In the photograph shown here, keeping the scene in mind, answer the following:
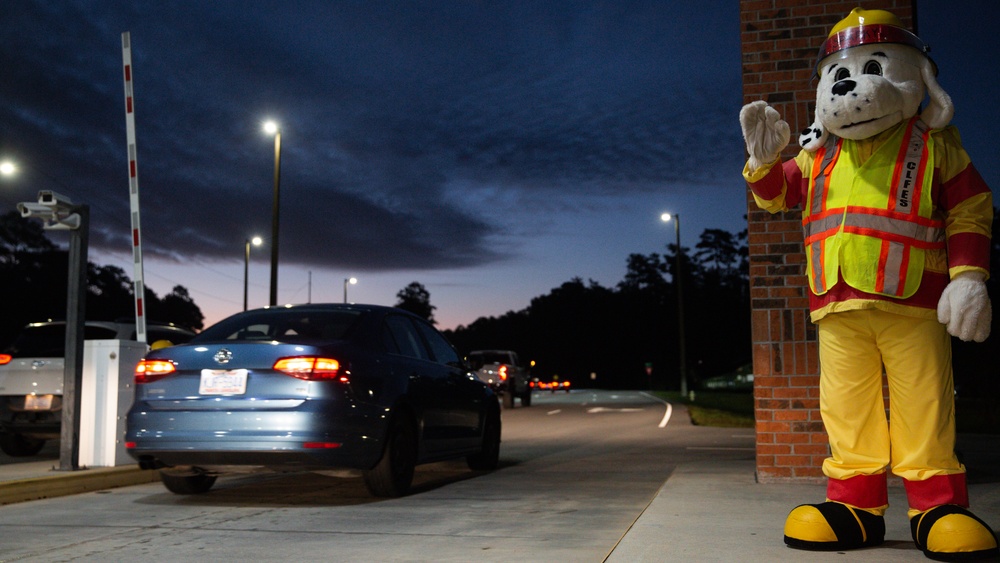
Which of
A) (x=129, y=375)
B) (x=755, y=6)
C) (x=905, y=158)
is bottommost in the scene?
(x=129, y=375)

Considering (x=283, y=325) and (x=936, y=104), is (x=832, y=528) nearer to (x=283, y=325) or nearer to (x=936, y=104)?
(x=936, y=104)

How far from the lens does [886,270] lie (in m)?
4.55

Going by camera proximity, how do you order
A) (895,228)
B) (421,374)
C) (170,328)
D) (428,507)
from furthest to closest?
1. (170,328)
2. (421,374)
3. (428,507)
4. (895,228)

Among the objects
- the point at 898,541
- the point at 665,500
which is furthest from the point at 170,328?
the point at 898,541

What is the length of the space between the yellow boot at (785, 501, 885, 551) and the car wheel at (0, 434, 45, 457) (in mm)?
10506

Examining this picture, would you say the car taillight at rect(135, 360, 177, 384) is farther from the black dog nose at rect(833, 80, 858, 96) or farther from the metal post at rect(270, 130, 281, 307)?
the metal post at rect(270, 130, 281, 307)

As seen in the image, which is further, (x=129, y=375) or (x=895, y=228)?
(x=129, y=375)

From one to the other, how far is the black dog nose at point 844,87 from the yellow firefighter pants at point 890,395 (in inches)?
41.3

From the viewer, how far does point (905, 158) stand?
4672 millimetres

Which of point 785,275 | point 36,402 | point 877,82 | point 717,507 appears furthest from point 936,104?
point 36,402

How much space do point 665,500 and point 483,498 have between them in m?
1.57

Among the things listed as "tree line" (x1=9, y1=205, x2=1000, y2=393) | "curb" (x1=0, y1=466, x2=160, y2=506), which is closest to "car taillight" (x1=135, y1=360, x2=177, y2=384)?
"curb" (x1=0, y1=466, x2=160, y2=506)

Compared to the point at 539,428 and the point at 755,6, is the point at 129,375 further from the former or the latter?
the point at 539,428

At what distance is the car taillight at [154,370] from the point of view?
23.5ft
